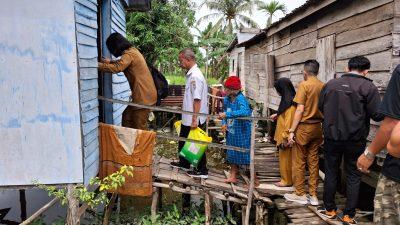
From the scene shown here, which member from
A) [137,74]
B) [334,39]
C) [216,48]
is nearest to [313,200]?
[334,39]

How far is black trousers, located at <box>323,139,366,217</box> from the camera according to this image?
4160 mm

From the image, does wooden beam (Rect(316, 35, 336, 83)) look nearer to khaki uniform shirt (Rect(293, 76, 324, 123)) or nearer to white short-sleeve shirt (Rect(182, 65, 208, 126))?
khaki uniform shirt (Rect(293, 76, 324, 123))

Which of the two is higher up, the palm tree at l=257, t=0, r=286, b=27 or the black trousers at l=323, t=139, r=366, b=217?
the palm tree at l=257, t=0, r=286, b=27

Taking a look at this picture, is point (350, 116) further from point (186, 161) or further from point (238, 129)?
point (186, 161)

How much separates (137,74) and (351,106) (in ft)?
8.76

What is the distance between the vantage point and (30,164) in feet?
12.5

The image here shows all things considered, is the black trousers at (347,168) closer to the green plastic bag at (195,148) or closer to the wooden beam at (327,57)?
the green plastic bag at (195,148)

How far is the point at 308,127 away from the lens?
15.9ft

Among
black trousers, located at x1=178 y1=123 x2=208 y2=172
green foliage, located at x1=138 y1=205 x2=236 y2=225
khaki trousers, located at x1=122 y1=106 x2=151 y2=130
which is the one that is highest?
khaki trousers, located at x1=122 y1=106 x2=151 y2=130

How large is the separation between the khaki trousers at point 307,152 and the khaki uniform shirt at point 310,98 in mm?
94

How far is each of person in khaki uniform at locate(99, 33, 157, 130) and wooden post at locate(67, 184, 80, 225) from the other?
58.5 inches

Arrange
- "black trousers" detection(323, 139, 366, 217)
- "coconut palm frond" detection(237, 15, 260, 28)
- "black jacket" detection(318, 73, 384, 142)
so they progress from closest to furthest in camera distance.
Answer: "black jacket" detection(318, 73, 384, 142) → "black trousers" detection(323, 139, 366, 217) → "coconut palm frond" detection(237, 15, 260, 28)

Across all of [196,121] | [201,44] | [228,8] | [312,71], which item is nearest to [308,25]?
[312,71]

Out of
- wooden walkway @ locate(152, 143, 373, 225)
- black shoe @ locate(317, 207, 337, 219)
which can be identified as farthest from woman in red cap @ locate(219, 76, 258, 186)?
black shoe @ locate(317, 207, 337, 219)
